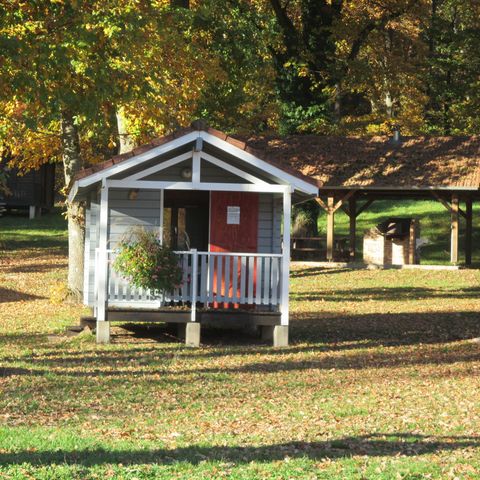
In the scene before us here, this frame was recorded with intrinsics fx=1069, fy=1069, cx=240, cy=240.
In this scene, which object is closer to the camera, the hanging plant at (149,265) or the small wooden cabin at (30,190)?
the hanging plant at (149,265)

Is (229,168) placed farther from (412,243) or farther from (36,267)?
(412,243)

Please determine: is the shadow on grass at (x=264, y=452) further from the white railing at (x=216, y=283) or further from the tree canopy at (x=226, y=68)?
the tree canopy at (x=226, y=68)

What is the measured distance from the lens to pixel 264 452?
980 centimetres

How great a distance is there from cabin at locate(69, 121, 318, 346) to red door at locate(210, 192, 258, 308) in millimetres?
19

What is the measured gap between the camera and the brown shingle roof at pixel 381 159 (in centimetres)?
3538

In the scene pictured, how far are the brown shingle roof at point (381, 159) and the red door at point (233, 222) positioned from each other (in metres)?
14.9

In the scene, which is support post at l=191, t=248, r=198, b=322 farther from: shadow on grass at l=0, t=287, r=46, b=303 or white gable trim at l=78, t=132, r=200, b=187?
shadow on grass at l=0, t=287, r=46, b=303

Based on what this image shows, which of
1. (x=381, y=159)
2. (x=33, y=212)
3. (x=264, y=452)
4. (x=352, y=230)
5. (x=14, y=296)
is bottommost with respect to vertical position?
(x=264, y=452)

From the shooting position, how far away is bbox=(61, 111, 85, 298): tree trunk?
24.3 meters

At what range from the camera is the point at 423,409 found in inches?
496

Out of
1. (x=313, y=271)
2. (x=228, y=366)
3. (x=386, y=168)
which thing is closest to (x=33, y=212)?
(x=313, y=271)

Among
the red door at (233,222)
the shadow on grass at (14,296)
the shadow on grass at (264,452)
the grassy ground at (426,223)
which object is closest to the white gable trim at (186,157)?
the red door at (233,222)

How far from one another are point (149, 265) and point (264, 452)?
868 cm

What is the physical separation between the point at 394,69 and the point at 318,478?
33174 millimetres
